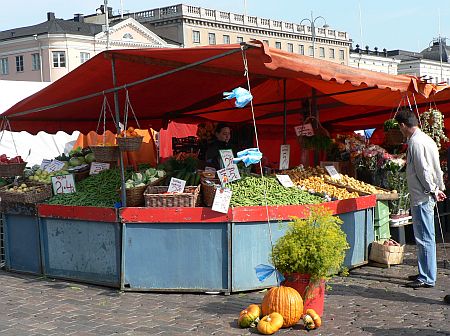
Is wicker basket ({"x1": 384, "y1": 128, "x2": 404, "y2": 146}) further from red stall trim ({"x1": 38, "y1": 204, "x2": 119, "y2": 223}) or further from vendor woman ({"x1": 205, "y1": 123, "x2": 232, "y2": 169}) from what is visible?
red stall trim ({"x1": 38, "y1": 204, "x2": 119, "y2": 223})

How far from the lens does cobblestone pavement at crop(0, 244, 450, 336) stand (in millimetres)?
5621

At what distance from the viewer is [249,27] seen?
76.8 meters

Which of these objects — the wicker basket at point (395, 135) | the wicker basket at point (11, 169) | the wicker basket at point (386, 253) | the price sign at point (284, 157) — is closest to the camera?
the wicker basket at point (386, 253)

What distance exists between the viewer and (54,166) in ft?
29.2

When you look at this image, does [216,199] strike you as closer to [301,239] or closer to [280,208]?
[280,208]

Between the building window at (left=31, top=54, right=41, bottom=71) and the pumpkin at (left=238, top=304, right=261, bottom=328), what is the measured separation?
58163 millimetres

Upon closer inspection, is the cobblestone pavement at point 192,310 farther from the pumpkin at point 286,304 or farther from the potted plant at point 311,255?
the potted plant at point 311,255

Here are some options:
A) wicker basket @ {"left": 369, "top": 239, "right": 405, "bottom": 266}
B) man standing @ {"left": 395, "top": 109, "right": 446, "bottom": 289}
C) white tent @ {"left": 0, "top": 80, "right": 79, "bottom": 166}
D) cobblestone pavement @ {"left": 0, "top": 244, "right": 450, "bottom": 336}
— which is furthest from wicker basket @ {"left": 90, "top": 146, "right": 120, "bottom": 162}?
white tent @ {"left": 0, "top": 80, "right": 79, "bottom": 166}

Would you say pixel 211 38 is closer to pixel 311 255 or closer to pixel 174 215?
pixel 174 215

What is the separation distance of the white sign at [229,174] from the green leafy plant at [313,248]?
1353 millimetres

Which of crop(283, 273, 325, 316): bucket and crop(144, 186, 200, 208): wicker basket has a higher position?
crop(144, 186, 200, 208): wicker basket

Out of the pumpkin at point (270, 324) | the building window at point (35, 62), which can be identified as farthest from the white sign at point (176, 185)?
the building window at point (35, 62)

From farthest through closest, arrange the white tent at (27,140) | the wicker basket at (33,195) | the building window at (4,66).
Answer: the building window at (4,66), the white tent at (27,140), the wicker basket at (33,195)

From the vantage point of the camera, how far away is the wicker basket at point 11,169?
28.6 ft
